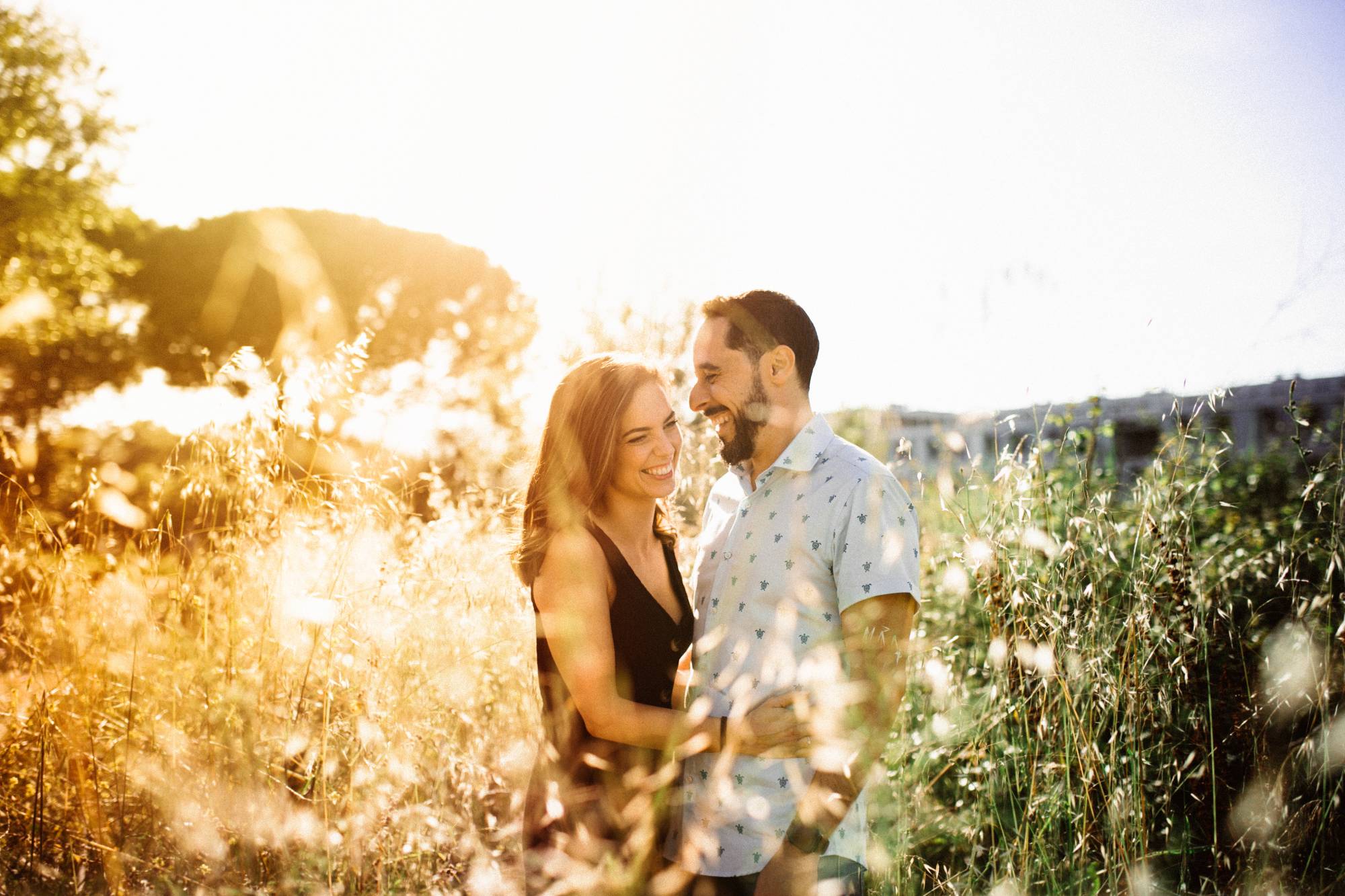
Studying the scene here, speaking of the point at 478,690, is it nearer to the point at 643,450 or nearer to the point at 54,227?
the point at 643,450

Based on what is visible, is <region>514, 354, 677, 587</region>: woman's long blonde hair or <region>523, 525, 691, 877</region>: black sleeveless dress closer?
<region>523, 525, 691, 877</region>: black sleeveless dress

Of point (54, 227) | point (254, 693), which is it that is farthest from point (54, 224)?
point (254, 693)

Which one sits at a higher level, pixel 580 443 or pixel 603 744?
pixel 580 443

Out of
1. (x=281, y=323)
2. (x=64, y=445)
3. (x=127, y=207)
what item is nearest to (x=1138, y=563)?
(x=64, y=445)

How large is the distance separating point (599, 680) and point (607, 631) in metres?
0.13

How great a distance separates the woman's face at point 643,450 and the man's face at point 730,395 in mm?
133

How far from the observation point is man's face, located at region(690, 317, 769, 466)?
2.31 meters

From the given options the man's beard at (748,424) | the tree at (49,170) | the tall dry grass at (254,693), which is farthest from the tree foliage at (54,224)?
the man's beard at (748,424)

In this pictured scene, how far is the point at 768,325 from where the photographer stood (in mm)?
2342

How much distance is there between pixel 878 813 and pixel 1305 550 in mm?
1447

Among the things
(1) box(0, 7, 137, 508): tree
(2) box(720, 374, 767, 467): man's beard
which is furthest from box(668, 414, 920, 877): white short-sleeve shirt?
(1) box(0, 7, 137, 508): tree

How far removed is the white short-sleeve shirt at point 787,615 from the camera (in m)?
1.90

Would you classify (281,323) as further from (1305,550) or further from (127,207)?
(1305,550)

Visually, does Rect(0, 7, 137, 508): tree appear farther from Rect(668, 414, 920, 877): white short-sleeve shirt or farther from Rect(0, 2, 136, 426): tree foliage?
Rect(668, 414, 920, 877): white short-sleeve shirt
